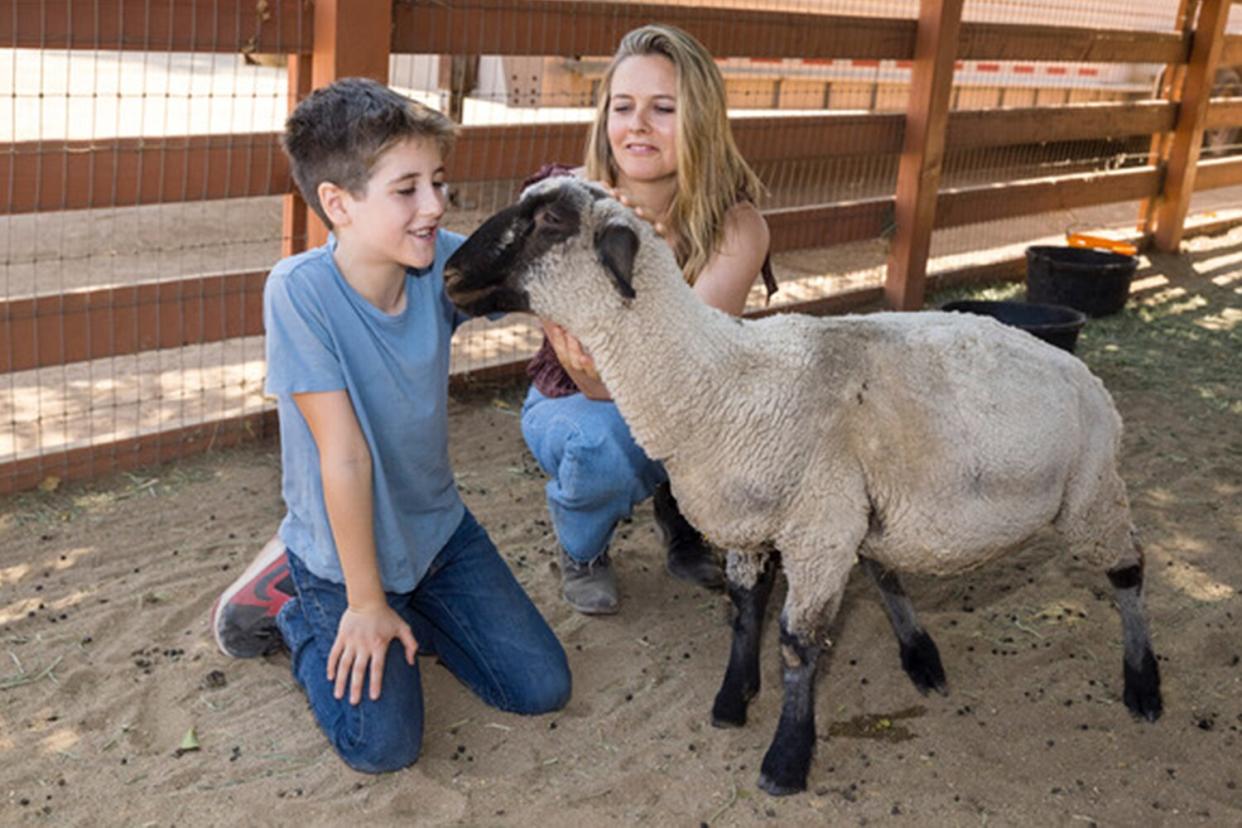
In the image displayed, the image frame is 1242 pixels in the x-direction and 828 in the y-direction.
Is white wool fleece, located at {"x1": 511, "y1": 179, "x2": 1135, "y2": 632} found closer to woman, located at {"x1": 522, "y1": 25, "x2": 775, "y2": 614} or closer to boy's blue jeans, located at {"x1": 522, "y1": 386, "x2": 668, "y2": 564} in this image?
woman, located at {"x1": 522, "y1": 25, "x2": 775, "y2": 614}

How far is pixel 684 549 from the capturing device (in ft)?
14.4

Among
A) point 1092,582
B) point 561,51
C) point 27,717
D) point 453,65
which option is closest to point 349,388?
point 27,717

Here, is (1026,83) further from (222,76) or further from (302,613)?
(302,613)

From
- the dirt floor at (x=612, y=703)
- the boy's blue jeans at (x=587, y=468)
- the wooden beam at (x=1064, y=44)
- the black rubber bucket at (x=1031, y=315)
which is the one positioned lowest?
the dirt floor at (x=612, y=703)

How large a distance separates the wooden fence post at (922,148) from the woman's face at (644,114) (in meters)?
4.27

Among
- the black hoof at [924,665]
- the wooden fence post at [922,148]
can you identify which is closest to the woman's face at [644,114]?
the black hoof at [924,665]

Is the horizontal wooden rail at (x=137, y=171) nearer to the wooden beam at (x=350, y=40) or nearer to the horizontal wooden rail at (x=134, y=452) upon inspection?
the wooden beam at (x=350, y=40)

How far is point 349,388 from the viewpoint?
10.5ft

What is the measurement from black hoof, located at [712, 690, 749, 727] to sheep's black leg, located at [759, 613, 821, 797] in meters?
0.27

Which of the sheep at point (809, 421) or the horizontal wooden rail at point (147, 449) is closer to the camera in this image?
the sheep at point (809, 421)

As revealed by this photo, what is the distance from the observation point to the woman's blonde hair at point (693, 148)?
3.63 metres

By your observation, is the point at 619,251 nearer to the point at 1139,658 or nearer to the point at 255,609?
the point at 255,609

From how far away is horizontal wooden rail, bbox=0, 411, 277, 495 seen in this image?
457 centimetres

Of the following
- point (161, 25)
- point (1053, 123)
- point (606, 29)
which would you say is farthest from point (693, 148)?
point (1053, 123)
